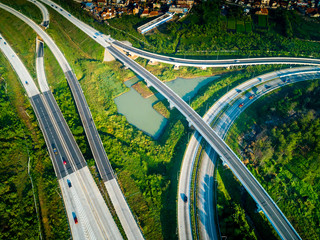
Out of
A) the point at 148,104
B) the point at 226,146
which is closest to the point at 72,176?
the point at 148,104

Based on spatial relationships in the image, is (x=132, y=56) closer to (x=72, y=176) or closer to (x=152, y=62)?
(x=152, y=62)

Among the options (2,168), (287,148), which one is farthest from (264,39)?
(2,168)

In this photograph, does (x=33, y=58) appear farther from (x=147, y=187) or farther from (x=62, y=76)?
(x=147, y=187)

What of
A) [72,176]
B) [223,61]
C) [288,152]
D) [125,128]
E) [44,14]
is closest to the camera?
[72,176]

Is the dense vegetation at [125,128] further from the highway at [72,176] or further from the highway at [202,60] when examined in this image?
the highway at [202,60]

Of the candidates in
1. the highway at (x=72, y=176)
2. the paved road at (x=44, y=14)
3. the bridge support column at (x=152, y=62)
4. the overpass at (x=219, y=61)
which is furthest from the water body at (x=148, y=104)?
the paved road at (x=44, y=14)

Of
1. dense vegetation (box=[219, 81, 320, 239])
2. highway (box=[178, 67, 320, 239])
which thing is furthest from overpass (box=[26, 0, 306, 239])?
dense vegetation (box=[219, 81, 320, 239])

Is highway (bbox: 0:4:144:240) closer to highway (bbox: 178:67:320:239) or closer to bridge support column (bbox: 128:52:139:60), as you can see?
highway (bbox: 178:67:320:239)

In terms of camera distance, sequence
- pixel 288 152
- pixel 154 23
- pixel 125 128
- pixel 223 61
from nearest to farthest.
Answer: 1. pixel 288 152
2. pixel 125 128
3. pixel 223 61
4. pixel 154 23
